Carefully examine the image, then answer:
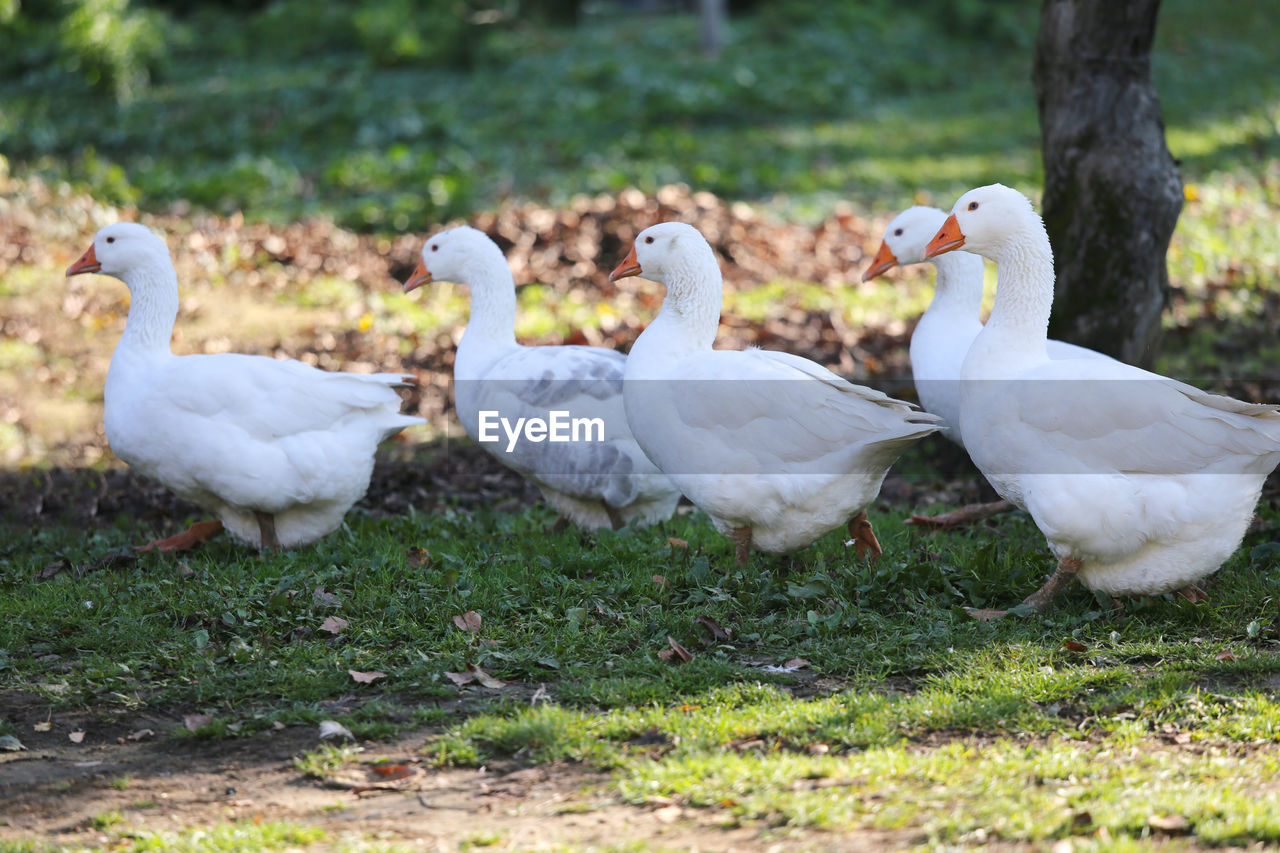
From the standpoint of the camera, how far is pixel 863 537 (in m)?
5.29

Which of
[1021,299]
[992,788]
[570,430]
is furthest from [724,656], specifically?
[1021,299]

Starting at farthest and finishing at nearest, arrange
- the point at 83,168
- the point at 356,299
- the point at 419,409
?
the point at 83,168, the point at 356,299, the point at 419,409

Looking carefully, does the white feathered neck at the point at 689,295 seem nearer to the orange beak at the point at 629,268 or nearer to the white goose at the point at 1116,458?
the orange beak at the point at 629,268

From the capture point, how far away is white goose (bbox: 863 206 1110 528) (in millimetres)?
5875

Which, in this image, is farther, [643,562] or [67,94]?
[67,94]

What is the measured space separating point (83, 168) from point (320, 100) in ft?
15.3

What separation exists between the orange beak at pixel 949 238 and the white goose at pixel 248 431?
2589mm

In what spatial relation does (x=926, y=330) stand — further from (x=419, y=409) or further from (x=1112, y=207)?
(x=419, y=409)

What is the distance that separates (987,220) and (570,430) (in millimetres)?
2187

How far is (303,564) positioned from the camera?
5.50 meters

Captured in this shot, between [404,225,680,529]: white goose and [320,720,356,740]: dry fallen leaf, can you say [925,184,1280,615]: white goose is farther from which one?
[320,720,356,740]: dry fallen leaf

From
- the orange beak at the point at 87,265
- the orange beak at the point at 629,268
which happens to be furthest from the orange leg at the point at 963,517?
the orange beak at the point at 87,265

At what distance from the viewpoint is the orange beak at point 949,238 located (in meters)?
4.84

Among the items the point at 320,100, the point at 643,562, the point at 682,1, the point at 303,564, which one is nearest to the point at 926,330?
the point at 643,562
